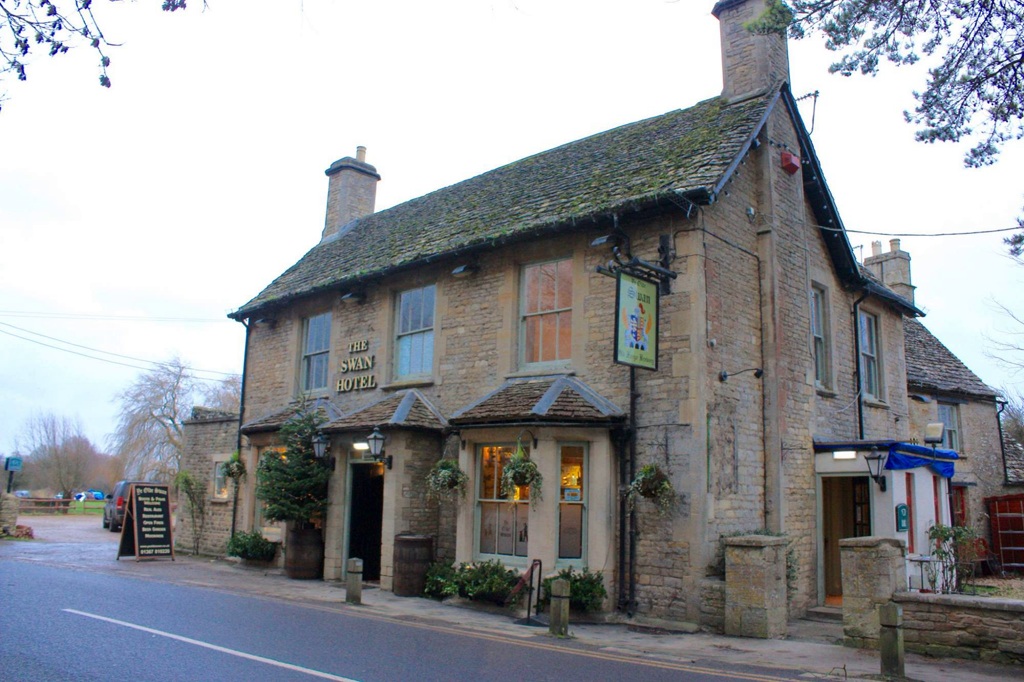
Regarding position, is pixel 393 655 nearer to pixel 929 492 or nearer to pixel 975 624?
pixel 975 624

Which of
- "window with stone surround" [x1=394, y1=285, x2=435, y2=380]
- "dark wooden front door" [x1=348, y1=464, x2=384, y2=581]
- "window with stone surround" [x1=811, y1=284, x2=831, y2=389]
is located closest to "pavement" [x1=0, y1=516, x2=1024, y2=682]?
"dark wooden front door" [x1=348, y1=464, x2=384, y2=581]

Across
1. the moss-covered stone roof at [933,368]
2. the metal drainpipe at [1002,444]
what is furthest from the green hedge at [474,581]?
the metal drainpipe at [1002,444]

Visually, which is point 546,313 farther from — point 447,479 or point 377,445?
point 377,445

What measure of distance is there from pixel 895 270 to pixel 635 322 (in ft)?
48.5

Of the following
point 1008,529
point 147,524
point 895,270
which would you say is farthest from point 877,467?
point 147,524

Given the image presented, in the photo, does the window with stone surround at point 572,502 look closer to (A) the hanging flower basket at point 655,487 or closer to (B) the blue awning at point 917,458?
(A) the hanging flower basket at point 655,487

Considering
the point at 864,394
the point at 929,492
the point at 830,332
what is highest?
the point at 830,332

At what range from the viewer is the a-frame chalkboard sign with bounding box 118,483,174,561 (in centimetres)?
1850

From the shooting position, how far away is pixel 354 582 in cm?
1266

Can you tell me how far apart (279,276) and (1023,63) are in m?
18.2

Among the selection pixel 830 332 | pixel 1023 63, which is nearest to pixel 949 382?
pixel 830 332

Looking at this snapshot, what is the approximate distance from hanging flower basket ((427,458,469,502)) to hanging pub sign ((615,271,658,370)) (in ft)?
12.5

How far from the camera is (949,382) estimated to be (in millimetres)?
22000

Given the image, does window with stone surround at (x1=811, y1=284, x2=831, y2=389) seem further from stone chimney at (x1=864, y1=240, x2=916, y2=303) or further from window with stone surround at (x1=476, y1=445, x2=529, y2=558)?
stone chimney at (x1=864, y1=240, x2=916, y2=303)
